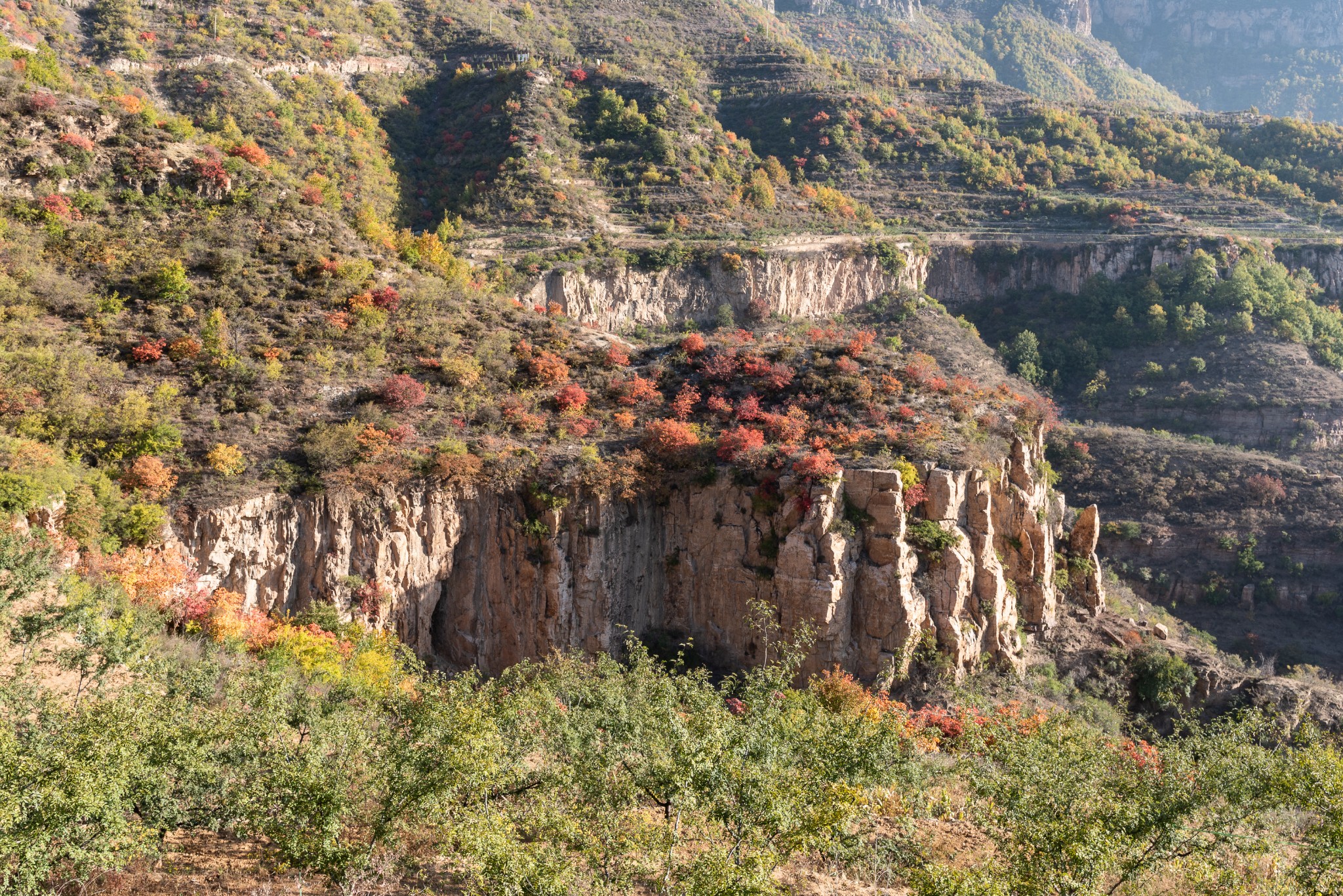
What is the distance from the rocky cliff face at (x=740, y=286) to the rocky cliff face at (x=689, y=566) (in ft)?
79.6

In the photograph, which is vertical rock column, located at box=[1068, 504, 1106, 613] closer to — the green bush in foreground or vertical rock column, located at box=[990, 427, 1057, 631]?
vertical rock column, located at box=[990, 427, 1057, 631]

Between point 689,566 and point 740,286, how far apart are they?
32.0 metres

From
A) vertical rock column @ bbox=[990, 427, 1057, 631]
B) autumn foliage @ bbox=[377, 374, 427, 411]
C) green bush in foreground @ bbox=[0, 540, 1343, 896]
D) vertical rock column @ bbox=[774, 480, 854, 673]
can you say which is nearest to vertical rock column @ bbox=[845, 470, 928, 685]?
vertical rock column @ bbox=[774, 480, 854, 673]

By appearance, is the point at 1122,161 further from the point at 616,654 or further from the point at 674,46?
the point at 616,654

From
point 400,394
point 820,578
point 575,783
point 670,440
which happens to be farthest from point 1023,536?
point 400,394

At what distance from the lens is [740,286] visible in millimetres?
57000

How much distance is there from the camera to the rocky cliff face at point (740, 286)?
52344 millimetres

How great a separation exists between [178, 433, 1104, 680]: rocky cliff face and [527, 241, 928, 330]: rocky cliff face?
24.3 m

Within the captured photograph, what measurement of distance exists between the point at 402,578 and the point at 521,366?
10.2m

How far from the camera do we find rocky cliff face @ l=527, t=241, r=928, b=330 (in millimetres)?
52344

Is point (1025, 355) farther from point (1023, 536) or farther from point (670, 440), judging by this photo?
point (670, 440)

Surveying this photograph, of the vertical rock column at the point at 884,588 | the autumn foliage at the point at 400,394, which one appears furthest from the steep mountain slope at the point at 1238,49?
the autumn foliage at the point at 400,394

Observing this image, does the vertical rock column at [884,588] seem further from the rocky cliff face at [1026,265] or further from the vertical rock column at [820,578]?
the rocky cliff face at [1026,265]

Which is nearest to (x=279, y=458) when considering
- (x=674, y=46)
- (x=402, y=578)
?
(x=402, y=578)
